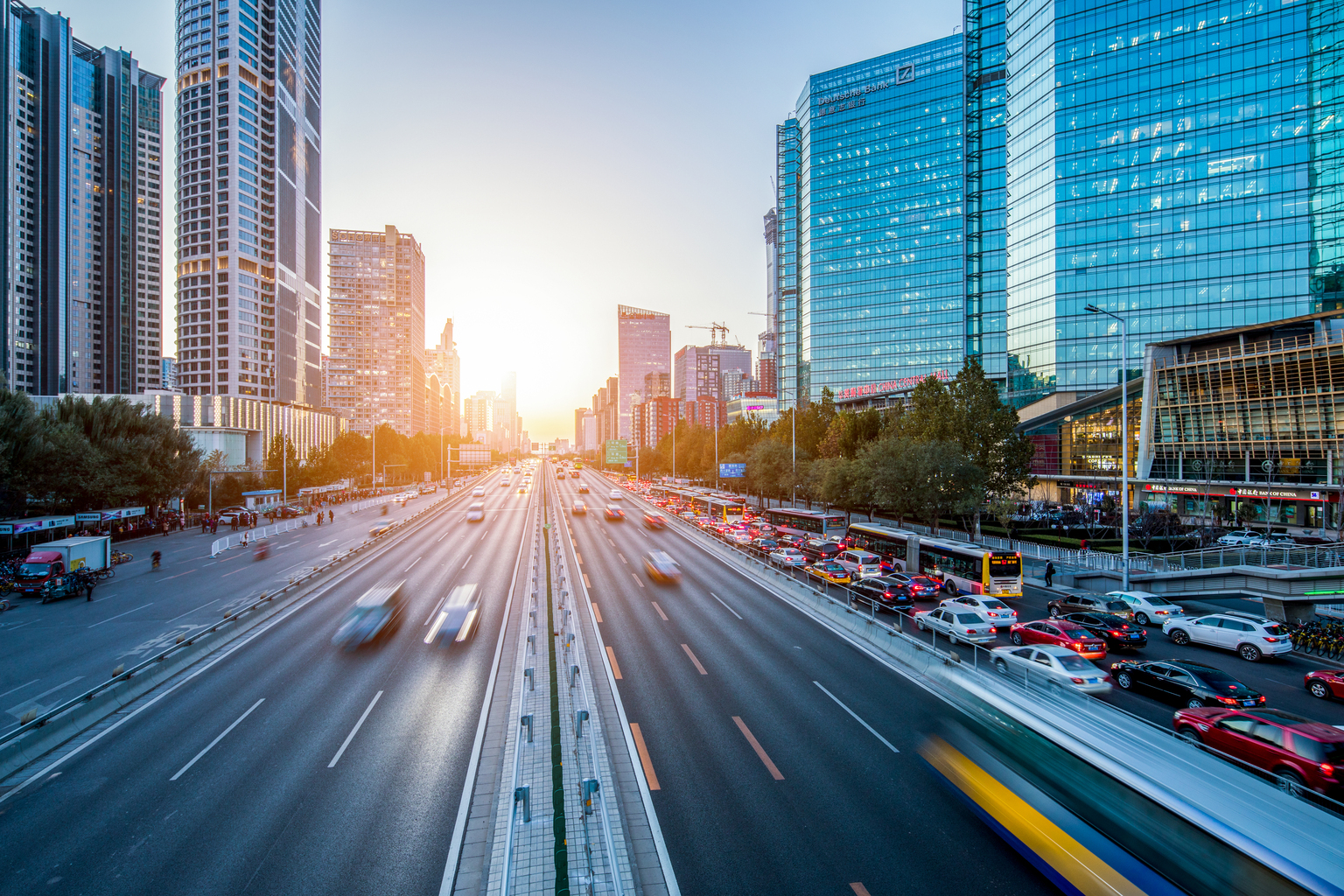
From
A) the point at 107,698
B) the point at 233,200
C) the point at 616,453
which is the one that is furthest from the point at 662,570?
the point at 233,200

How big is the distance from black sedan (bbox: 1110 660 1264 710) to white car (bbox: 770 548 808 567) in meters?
17.3

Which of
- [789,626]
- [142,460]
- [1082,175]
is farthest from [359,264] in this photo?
[789,626]

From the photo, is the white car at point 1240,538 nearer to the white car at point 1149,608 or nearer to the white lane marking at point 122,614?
the white car at point 1149,608

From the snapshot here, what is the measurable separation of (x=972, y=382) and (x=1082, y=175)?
42915mm

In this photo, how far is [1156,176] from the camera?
206 feet

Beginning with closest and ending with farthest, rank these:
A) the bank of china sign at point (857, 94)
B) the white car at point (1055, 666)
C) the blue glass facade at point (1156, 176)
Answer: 1. the white car at point (1055, 666)
2. the blue glass facade at point (1156, 176)
3. the bank of china sign at point (857, 94)

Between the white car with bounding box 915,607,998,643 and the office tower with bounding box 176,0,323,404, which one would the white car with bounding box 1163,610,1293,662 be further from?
the office tower with bounding box 176,0,323,404

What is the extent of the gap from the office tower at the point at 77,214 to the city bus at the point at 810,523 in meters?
131

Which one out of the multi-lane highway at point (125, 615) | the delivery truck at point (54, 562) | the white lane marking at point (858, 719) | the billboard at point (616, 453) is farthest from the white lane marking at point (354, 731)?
the billboard at point (616, 453)

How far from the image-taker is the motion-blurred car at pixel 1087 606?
24484 millimetres

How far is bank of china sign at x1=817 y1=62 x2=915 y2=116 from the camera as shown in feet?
376

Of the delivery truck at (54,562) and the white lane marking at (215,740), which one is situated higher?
the delivery truck at (54,562)

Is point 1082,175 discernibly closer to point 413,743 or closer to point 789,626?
point 789,626

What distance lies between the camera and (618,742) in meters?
12.7
